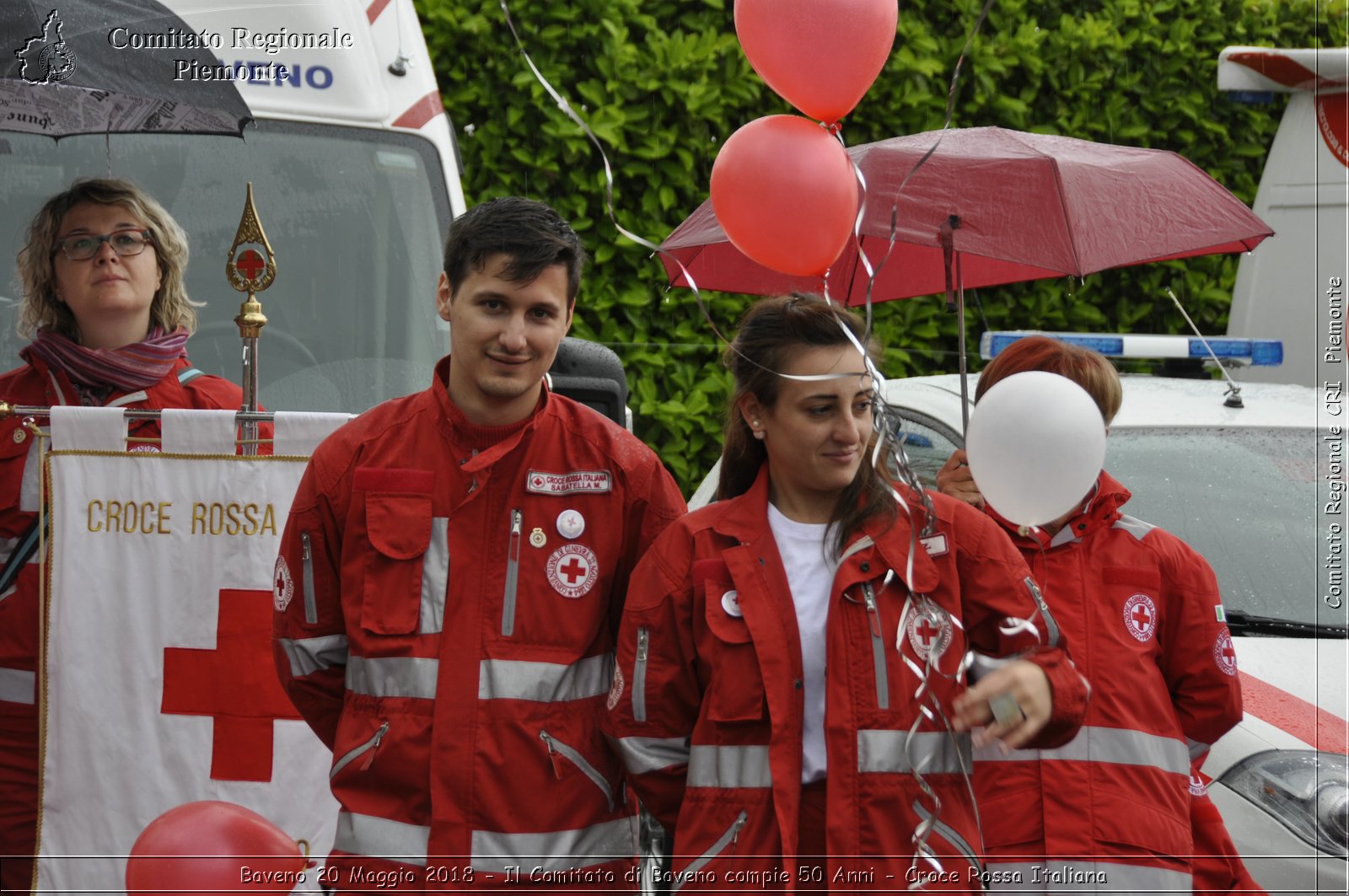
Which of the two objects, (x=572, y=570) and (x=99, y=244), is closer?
(x=572, y=570)

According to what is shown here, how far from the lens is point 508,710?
2811 millimetres

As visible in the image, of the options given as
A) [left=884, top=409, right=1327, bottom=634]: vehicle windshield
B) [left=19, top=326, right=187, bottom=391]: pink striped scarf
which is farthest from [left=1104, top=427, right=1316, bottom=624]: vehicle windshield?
[left=19, top=326, right=187, bottom=391]: pink striped scarf

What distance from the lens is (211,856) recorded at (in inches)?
126

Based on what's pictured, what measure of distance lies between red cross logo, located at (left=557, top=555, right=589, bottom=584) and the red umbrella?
1.14m

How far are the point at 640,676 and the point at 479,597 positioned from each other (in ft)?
1.17

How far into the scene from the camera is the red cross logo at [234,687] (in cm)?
367

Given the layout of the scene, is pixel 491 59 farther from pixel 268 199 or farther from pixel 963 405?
pixel 963 405

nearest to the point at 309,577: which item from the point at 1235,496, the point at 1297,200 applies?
the point at 1235,496

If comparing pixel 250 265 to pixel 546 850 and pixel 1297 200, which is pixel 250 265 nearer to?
pixel 546 850

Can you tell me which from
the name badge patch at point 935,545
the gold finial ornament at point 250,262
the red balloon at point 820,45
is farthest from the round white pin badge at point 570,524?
the gold finial ornament at point 250,262

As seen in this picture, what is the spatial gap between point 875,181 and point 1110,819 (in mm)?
1636

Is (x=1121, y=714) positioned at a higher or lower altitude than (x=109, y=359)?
lower

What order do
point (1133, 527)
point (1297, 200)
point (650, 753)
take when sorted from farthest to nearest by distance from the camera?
1. point (1297, 200)
2. point (1133, 527)
3. point (650, 753)

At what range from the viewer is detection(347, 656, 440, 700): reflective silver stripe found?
283 centimetres
